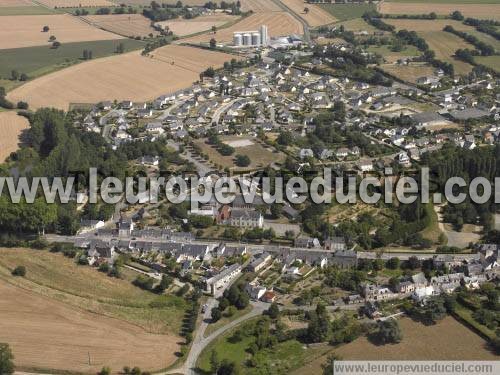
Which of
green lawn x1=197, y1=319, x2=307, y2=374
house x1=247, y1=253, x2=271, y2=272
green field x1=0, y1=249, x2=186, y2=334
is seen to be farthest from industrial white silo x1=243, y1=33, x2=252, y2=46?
green lawn x1=197, y1=319, x2=307, y2=374

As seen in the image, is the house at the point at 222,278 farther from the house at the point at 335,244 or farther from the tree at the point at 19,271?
the tree at the point at 19,271

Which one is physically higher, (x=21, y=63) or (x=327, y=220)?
(x=21, y=63)

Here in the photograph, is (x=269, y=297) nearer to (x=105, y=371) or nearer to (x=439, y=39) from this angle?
(x=105, y=371)

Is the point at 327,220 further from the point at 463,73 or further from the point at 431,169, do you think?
the point at 463,73

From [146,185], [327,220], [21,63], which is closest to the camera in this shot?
[327,220]

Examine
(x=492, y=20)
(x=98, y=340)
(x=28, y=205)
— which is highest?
(x=492, y=20)

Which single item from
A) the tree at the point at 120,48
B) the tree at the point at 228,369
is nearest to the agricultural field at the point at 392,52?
the tree at the point at 120,48

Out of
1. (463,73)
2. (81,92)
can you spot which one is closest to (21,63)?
(81,92)
